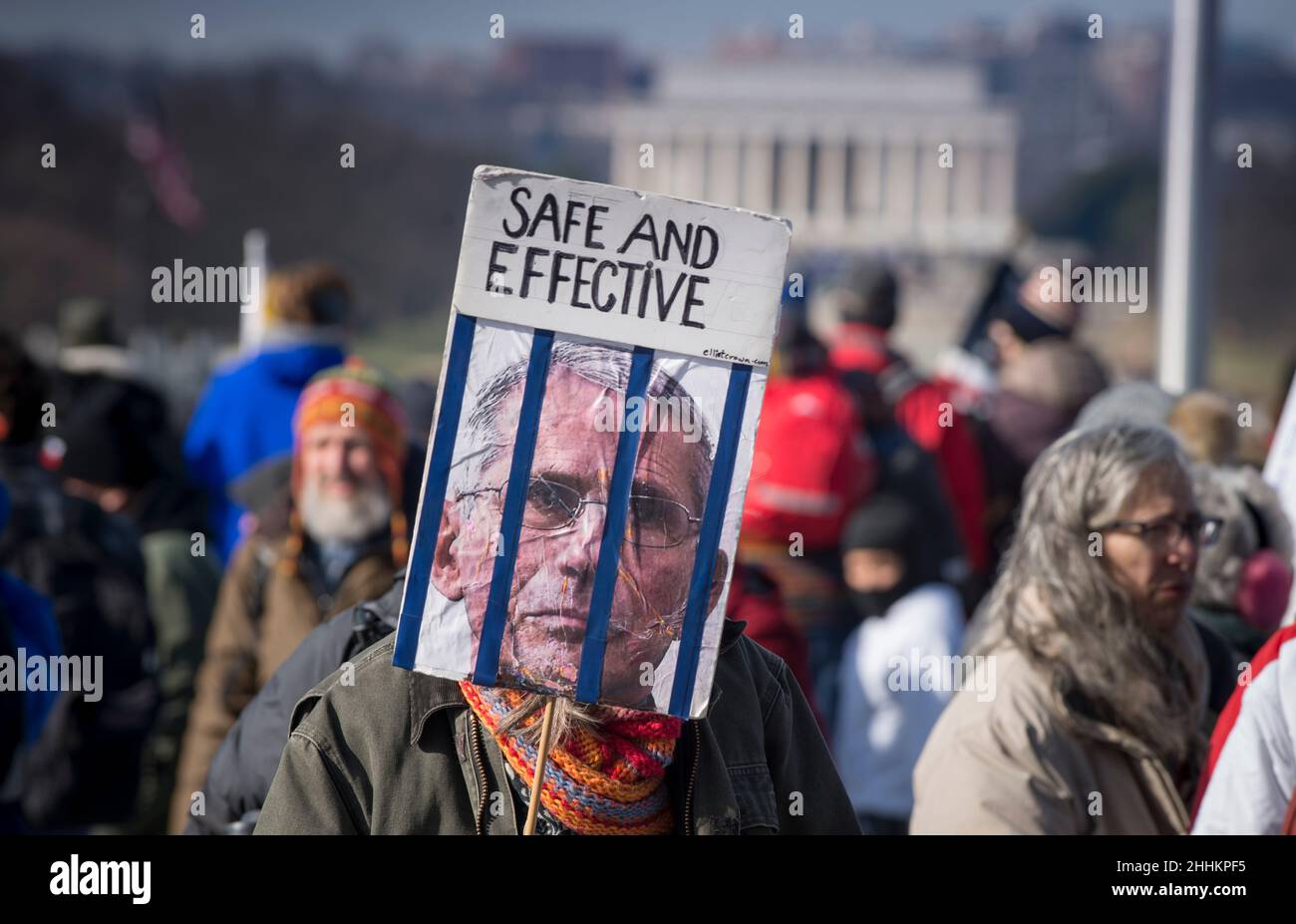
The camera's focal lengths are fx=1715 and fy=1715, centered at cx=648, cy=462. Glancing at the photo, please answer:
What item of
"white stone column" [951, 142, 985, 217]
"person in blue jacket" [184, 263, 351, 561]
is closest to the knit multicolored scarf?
A: "person in blue jacket" [184, 263, 351, 561]

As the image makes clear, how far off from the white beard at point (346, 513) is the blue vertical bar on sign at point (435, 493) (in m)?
1.65

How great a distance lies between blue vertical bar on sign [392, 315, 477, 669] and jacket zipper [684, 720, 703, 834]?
353 millimetres

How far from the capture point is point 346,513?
11.7 feet

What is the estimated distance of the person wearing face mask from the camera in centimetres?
443

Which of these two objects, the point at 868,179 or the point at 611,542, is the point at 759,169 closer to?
the point at 868,179

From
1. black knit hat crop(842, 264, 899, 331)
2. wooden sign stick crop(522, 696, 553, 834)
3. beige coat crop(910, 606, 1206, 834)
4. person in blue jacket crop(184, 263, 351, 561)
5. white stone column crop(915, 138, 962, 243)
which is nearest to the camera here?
wooden sign stick crop(522, 696, 553, 834)

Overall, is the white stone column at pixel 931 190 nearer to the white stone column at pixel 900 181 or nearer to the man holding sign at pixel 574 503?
the white stone column at pixel 900 181

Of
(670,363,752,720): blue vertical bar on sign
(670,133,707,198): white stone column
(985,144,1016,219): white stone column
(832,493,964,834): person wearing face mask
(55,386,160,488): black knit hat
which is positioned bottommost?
(832,493,964,834): person wearing face mask

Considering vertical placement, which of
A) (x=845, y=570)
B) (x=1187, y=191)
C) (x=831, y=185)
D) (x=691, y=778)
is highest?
(x=831, y=185)

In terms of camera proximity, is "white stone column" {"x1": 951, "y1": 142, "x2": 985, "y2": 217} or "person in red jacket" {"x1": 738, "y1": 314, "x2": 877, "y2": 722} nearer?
"person in red jacket" {"x1": 738, "y1": 314, "x2": 877, "y2": 722}

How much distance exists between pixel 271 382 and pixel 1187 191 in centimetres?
301

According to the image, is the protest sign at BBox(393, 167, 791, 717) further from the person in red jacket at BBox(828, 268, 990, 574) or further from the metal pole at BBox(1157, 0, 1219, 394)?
the metal pole at BBox(1157, 0, 1219, 394)

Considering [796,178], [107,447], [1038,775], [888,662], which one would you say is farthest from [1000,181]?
[1038,775]

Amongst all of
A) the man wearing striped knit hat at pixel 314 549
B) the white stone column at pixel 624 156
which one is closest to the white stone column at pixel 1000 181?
the white stone column at pixel 624 156
